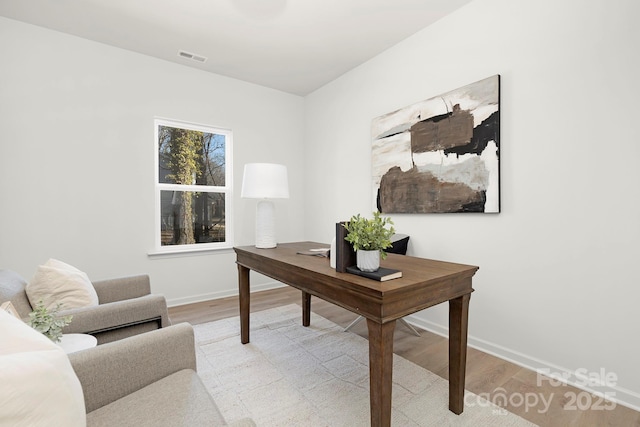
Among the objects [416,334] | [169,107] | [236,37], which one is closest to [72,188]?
[169,107]

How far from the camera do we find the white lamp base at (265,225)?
7.98ft

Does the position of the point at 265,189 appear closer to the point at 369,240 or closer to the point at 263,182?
the point at 263,182

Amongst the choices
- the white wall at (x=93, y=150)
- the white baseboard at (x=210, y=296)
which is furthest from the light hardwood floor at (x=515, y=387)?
the white wall at (x=93, y=150)

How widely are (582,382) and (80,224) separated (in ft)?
14.0

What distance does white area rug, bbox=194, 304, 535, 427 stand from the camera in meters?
1.59

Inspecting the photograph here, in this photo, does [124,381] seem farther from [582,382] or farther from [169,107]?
[169,107]

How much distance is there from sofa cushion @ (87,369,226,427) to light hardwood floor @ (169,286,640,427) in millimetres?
1587

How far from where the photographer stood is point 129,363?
3.64ft

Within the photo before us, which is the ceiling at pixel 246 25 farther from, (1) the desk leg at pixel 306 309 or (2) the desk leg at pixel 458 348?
(1) the desk leg at pixel 306 309

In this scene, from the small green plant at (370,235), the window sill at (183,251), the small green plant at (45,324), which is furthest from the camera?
the window sill at (183,251)

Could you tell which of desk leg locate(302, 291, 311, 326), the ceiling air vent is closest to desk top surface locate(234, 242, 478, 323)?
desk leg locate(302, 291, 311, 326)

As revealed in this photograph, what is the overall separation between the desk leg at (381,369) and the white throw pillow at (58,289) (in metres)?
1.64

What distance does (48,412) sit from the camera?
26.6 inches

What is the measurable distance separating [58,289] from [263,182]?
139 cm
